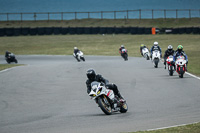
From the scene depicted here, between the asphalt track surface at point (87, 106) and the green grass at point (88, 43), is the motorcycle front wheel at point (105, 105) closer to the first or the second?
the asphalt track surface at point (87, 106)

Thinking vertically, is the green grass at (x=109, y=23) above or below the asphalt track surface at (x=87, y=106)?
above

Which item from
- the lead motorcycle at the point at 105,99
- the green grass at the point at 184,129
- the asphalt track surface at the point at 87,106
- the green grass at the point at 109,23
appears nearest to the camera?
the green grass at the point at 184,129

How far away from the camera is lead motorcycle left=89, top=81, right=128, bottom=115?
32.2 ft

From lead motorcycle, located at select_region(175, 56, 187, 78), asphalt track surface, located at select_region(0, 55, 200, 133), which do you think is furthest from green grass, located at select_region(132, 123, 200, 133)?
lead motorcycle, located at select_region(175, 56, 187, 78)

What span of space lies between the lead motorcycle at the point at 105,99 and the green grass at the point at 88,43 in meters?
37.8

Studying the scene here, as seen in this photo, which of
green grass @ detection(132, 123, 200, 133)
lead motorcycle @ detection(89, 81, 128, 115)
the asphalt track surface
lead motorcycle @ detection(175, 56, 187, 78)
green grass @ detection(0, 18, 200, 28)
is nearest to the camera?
green grass @ detection(132, 123, 200, 133)

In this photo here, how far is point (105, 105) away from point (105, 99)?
129mm

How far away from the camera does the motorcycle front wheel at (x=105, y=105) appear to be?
32.3 feet

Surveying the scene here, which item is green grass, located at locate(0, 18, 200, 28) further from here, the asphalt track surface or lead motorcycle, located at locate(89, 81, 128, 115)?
lead motorcycle, located at locate(89, 81, 128, 115)

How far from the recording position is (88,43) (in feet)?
191

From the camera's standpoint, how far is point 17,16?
72.5m

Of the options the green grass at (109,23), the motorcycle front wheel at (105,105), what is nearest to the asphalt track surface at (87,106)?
the motorcycle front wheel at (105,105)

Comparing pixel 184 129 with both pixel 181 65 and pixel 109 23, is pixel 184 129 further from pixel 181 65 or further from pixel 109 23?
pixel 109 23

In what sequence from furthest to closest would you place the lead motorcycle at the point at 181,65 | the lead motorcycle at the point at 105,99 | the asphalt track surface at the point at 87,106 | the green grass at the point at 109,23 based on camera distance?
the green grass at the point at 109,23, the lead motorcycle at the point at 181,65, the lead motorcycle at the point at 105,99, the asphalt track surface at the point at 87,106
